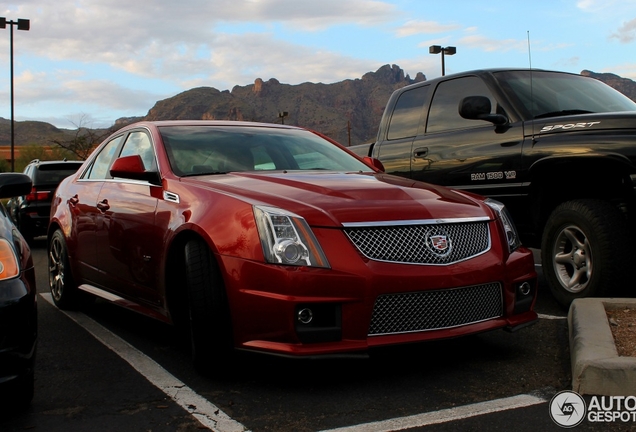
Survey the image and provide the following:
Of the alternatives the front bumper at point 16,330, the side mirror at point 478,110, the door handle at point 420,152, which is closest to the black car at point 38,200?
the door handle at point 420,152

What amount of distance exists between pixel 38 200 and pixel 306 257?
10.9 metres

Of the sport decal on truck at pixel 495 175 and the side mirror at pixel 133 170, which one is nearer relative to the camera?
the side mirror at pixel 133 170

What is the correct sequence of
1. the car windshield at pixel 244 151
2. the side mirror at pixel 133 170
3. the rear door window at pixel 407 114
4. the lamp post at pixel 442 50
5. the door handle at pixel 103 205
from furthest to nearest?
the lamp post at pixel 442 50, the rear door window at pixel 407 114, the door handle at pixel 103 205, the car windshield at pixel 244 151, the side mirror at pixel 133 170

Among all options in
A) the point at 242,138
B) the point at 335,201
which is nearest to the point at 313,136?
the point at 242,138

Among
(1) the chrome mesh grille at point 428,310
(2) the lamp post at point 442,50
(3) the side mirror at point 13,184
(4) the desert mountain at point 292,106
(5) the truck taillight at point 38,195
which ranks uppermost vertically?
(4) the desert mountain at point 292,106

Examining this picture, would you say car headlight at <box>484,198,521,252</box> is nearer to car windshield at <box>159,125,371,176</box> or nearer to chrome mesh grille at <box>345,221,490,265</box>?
chrome mesh grille at <box>345,221,490,265</box>

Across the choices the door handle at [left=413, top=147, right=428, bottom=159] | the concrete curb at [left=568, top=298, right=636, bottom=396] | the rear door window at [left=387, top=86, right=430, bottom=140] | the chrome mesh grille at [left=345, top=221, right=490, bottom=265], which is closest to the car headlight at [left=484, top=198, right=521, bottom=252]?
the chrome mesh grille at [left=345, top=221, right=490, bottom=265]

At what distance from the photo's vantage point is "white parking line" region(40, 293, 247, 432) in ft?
11.2

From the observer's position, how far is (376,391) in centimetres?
383

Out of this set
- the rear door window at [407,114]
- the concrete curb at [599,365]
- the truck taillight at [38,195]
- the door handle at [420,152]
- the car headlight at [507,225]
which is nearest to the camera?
the concrete curb at [599,365]

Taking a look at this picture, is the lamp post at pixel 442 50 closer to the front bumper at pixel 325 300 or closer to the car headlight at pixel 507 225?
the car headlight at pixel 507 225

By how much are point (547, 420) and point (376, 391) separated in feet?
2.84

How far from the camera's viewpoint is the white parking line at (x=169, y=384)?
3.41 meters

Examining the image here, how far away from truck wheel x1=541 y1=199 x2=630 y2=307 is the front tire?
12.8 feet
